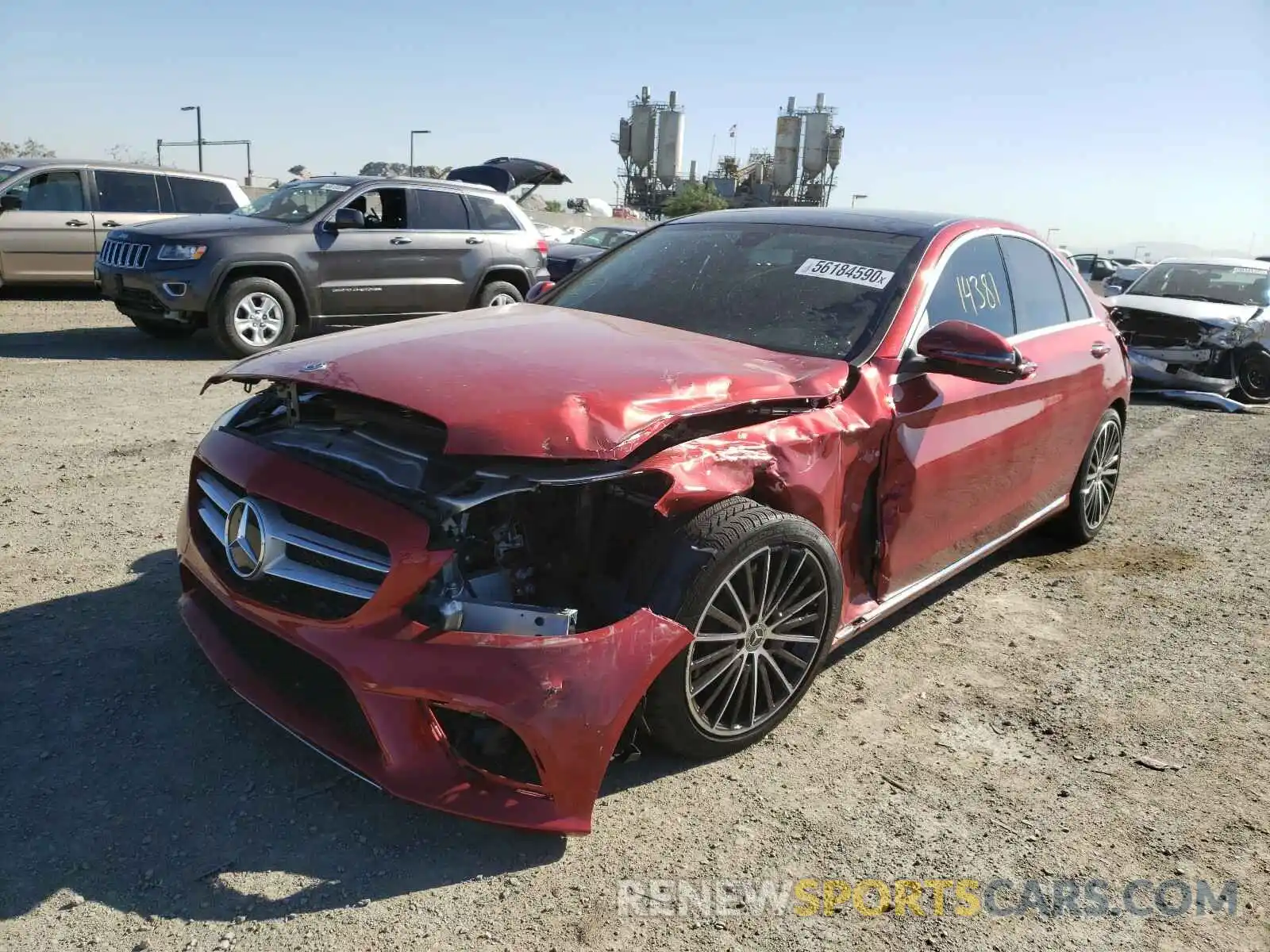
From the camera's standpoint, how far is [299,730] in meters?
2.46

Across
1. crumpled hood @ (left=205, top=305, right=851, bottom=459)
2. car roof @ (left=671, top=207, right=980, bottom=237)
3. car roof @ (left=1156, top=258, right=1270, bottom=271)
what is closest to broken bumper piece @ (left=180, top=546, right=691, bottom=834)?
crumpled hood @ (left=205, top=305, right=851, bottom=459)

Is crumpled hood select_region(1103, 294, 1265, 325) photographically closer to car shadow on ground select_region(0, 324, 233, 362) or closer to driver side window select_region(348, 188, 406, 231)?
driver side window select_region(348, 188, 406, 231)

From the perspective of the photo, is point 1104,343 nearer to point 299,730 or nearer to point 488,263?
point 299,730

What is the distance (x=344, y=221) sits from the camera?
9.27 metres

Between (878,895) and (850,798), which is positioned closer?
(878,895)

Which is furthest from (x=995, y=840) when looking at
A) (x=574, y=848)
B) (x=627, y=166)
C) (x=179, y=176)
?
(x=627, y=166)

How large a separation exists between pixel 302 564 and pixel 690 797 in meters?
1.25

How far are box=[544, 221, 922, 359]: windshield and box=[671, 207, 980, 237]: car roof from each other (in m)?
0.06

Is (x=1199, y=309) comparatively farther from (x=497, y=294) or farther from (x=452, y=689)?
(x=452, y=689)

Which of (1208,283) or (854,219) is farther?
(1208,283)

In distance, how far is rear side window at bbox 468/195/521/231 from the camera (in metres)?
10.4

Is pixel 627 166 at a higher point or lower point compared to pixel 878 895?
higher

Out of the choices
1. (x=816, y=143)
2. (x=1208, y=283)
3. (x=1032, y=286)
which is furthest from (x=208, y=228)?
(x=816, y=143)

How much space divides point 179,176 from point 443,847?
11.7m
